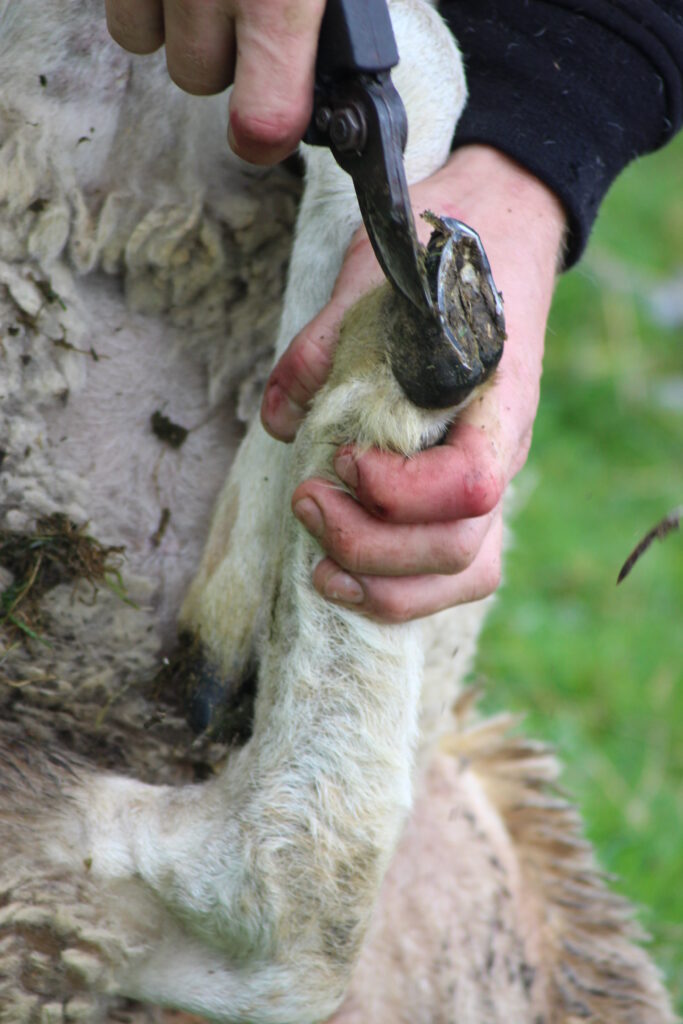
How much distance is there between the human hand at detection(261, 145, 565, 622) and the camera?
138cm

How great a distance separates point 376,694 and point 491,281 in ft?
1.68

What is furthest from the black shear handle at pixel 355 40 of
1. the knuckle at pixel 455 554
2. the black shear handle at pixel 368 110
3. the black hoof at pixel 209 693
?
the black hoof at pixel 209 693

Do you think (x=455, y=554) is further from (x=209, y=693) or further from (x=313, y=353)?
(x=209, y=693)

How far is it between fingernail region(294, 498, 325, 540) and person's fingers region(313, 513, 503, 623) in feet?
0.15

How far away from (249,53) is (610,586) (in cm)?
313

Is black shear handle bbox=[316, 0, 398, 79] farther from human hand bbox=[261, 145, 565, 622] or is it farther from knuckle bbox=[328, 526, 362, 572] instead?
knuckle bbox=[328, 526, 362, 572]

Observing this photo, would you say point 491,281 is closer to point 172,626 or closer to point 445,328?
point 445,328

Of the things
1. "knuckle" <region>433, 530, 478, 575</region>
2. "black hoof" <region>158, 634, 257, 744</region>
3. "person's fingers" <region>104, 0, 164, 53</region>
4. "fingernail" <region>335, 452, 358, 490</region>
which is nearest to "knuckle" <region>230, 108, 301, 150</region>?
"person's fingers" <region>104, 0, 164, 53</region>

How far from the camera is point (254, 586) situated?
164 cm

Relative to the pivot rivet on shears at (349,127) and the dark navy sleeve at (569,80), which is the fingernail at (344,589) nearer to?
the pivot rivet on shears at (349,127)

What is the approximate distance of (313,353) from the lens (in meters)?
1.51

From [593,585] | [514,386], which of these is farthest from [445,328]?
[593,585]

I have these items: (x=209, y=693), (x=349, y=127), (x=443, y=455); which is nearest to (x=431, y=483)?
(x=443, y=455)

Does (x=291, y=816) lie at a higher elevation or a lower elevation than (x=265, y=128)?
lower
